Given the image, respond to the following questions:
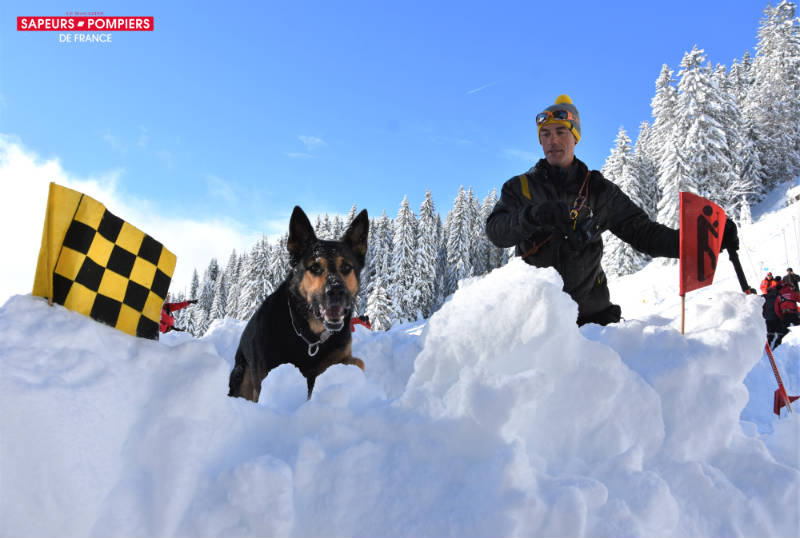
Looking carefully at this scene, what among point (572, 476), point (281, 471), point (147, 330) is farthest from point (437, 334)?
point (147, 330)

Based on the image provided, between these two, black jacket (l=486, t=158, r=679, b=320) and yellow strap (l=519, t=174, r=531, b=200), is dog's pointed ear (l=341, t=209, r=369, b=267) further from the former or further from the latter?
yellow strap (l=519, t=174, r=531, b=200)

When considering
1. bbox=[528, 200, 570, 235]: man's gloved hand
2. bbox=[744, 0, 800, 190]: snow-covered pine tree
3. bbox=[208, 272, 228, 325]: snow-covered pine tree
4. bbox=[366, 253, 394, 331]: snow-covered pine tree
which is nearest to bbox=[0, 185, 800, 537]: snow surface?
bbox=[528, 200, 570, 235]: man's gloved hand

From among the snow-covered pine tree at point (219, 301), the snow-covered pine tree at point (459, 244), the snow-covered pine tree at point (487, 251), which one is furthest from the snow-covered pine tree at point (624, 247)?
the snow-covered pine tree at point (219, 301)

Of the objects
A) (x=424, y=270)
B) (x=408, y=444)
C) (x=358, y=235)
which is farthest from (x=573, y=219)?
(x=424, y=270)

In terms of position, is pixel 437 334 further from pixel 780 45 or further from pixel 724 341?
pixel 780 45

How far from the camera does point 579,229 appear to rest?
373 cm

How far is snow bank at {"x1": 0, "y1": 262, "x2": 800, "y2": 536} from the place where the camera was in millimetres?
1379

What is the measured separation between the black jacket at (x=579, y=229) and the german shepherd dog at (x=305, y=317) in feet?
5.12

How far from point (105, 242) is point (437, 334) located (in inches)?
64.6

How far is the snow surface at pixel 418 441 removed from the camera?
1381 millimetres

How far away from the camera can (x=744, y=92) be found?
42719mm

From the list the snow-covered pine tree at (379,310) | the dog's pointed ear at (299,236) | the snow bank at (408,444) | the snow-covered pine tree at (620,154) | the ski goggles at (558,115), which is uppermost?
the snow-covered pine tree at (620,154)

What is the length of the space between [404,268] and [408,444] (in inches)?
1499

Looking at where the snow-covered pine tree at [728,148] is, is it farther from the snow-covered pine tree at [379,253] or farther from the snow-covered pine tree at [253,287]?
the snow-covered pine tree at [253,287]
